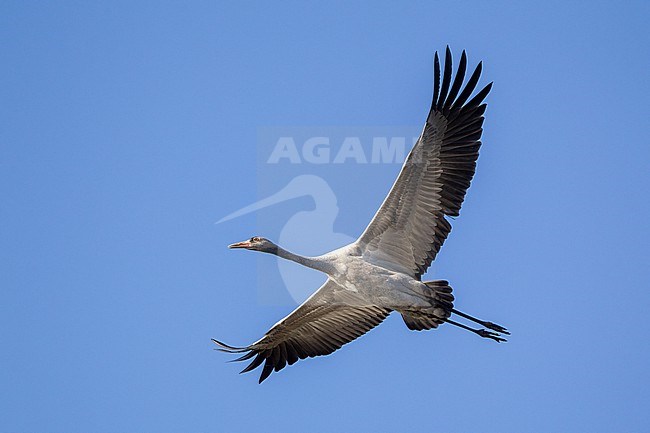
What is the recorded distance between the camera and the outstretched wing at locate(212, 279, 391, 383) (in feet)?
55.4

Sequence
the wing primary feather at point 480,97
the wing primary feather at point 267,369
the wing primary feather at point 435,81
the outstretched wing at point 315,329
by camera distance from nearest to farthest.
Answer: the wing primary feather at point 435,81
the wing primary feather at point 480,97
the outstretched wing at point 315,329
the wing primary feather at point 267,369

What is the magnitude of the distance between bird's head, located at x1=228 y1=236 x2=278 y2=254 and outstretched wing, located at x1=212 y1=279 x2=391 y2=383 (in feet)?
3.09

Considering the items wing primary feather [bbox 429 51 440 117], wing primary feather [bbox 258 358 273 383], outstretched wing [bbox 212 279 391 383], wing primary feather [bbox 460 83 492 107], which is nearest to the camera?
wing primary feather [bbox 429 51 440 117]

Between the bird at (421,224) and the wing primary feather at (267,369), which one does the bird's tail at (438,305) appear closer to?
the bird at (421,224)

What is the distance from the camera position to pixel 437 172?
15.7 metres

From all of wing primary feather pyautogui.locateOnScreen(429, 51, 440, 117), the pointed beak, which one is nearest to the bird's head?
the pointed beak

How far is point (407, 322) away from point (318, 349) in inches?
66.4

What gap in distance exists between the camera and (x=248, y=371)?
17297mm

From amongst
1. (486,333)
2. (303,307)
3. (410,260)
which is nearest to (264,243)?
(303,307)

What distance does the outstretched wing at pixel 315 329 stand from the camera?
55.4ft

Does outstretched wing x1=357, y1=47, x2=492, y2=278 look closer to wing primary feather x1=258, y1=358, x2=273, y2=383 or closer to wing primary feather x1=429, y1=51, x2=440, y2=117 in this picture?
wing primary feather x1=429, y1=51, x2=440, y2=117

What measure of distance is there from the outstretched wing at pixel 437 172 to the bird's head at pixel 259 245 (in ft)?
4.71

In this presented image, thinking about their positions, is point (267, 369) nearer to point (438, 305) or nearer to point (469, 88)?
point (438, 305)

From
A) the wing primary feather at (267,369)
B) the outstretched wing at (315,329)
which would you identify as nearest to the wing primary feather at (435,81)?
the outstretched wing at (315,329)
